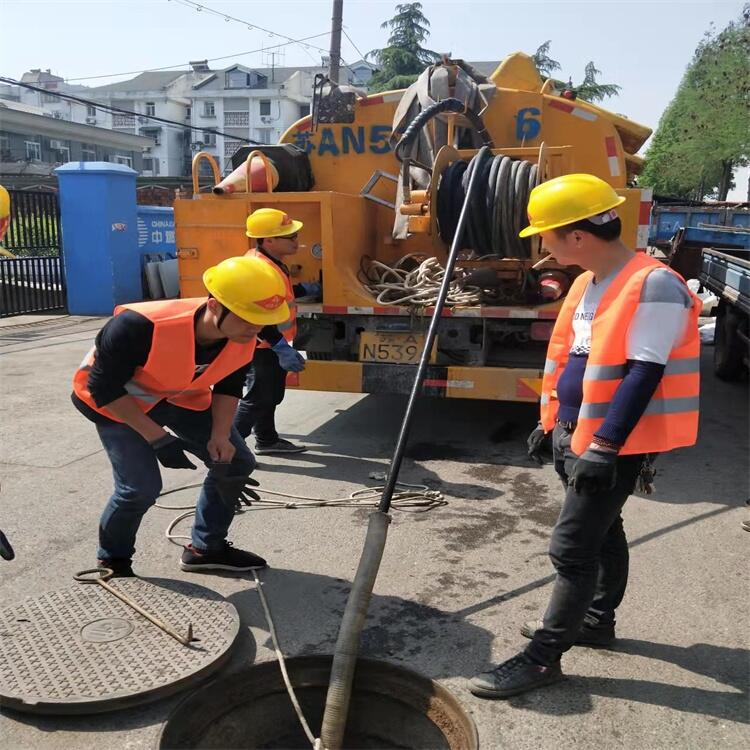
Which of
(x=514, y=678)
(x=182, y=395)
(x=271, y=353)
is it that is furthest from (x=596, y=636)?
(x=271, y=353)

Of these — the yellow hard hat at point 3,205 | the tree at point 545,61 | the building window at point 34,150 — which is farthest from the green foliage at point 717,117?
the building window at point 34,150

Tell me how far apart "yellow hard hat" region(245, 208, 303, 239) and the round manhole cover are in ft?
7.66

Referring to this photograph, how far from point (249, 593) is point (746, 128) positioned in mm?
34374

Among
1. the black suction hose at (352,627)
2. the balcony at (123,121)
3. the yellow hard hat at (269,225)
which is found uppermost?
the balcony at (123,121)

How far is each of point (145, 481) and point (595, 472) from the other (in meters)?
1.84

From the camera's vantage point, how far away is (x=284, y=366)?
507 centimetres

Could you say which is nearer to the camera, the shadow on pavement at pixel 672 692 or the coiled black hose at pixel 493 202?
the shadow on pavement at pixel 672 692

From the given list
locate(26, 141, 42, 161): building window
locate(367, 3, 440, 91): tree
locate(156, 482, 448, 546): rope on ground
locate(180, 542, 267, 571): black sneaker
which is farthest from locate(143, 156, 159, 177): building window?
locate(180, 542, 267, 571): black sneaker

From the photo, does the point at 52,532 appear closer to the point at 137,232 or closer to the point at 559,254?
the point at 559,254

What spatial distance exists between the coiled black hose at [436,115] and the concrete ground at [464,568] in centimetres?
229

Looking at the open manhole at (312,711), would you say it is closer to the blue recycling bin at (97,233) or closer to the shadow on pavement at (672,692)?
the shadow on pavement at (672,692)

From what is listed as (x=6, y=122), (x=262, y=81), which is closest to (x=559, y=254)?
(x=6, y=122)

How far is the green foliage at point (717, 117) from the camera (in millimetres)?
31406

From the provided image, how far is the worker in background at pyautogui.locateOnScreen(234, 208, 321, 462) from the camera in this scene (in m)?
4.79
